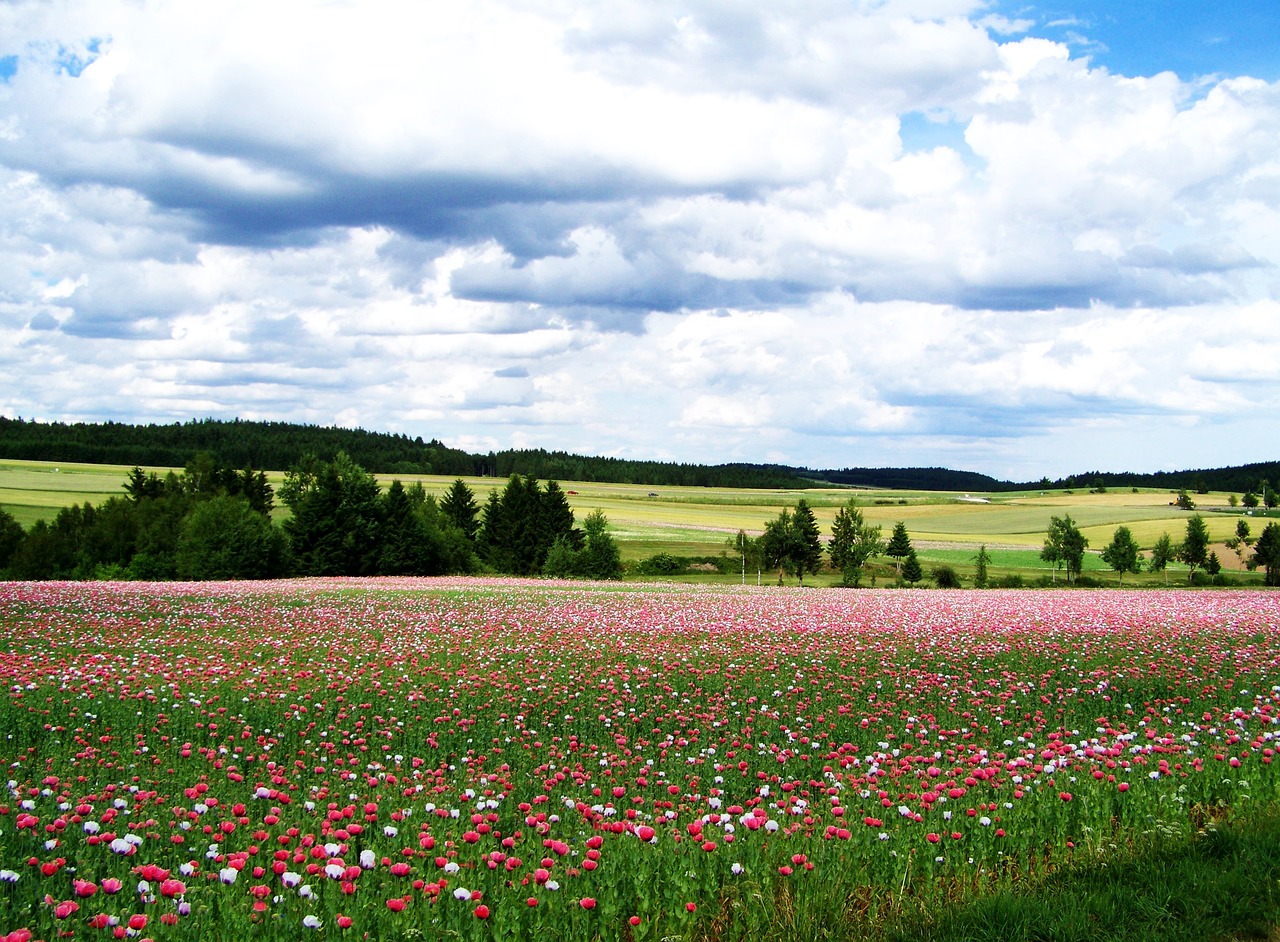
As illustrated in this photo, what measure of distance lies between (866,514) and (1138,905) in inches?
5421

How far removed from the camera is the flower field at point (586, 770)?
567 centimetres

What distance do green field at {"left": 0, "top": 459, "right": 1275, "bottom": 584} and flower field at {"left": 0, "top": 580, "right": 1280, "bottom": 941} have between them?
60.3 m

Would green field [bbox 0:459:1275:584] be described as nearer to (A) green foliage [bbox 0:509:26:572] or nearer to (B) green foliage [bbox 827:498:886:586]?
(B) green foliage [bbox 827:498:886:586]

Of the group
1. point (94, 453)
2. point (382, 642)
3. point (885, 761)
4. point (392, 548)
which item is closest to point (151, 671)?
point (382, 642)

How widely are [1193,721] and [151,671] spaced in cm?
1416

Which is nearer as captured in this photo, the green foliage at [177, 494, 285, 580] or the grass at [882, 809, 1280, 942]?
the grass at [882, 809, 1280, 942]

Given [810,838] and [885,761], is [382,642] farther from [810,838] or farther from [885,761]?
[810,838]

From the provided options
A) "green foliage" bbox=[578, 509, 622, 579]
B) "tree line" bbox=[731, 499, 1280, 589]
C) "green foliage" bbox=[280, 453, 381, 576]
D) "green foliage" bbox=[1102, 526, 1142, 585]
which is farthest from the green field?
"green foliage" bbox=[280, 453, 381, 576]

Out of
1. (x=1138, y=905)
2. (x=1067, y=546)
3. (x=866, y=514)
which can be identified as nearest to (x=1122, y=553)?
(x=1067, y=546)

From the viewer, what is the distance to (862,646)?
17.2m

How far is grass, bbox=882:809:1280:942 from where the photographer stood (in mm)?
5574

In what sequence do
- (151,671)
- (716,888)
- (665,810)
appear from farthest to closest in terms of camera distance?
(151,671) → (665,810) → (716,888)

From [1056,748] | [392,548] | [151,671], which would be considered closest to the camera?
[1056,748]

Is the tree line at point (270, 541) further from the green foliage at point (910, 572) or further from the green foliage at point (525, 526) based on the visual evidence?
the green foliage at point (910, 572)
